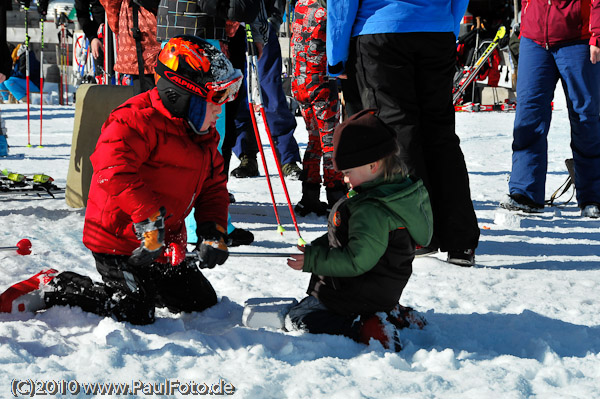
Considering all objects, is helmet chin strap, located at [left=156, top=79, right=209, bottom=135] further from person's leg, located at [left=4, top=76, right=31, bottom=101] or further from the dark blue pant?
person's leg, located at [left=4, top=76, right=31, bottom=101]

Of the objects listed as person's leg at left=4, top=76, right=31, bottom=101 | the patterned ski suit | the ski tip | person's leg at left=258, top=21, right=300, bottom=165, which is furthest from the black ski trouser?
person's leg at left=4, top=76, right=31, bottom=101

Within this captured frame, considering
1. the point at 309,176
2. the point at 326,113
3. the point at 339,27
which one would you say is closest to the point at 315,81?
the point at 326,113

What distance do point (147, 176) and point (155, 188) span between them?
66 millimetres

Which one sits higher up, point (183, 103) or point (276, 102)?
point (183, 103)

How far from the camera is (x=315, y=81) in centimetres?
498

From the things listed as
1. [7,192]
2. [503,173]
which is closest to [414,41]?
[7,192]

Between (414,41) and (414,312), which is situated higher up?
(414,41)

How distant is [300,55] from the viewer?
4.99 meters

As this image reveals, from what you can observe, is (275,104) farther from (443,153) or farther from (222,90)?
(222,90)

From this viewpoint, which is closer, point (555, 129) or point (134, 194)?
point (134, 194)

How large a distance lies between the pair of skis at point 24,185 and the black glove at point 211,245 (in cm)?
289

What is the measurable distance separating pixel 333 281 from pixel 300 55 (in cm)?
271

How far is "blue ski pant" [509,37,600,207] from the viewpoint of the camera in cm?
510

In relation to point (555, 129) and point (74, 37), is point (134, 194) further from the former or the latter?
point (74, 37)
